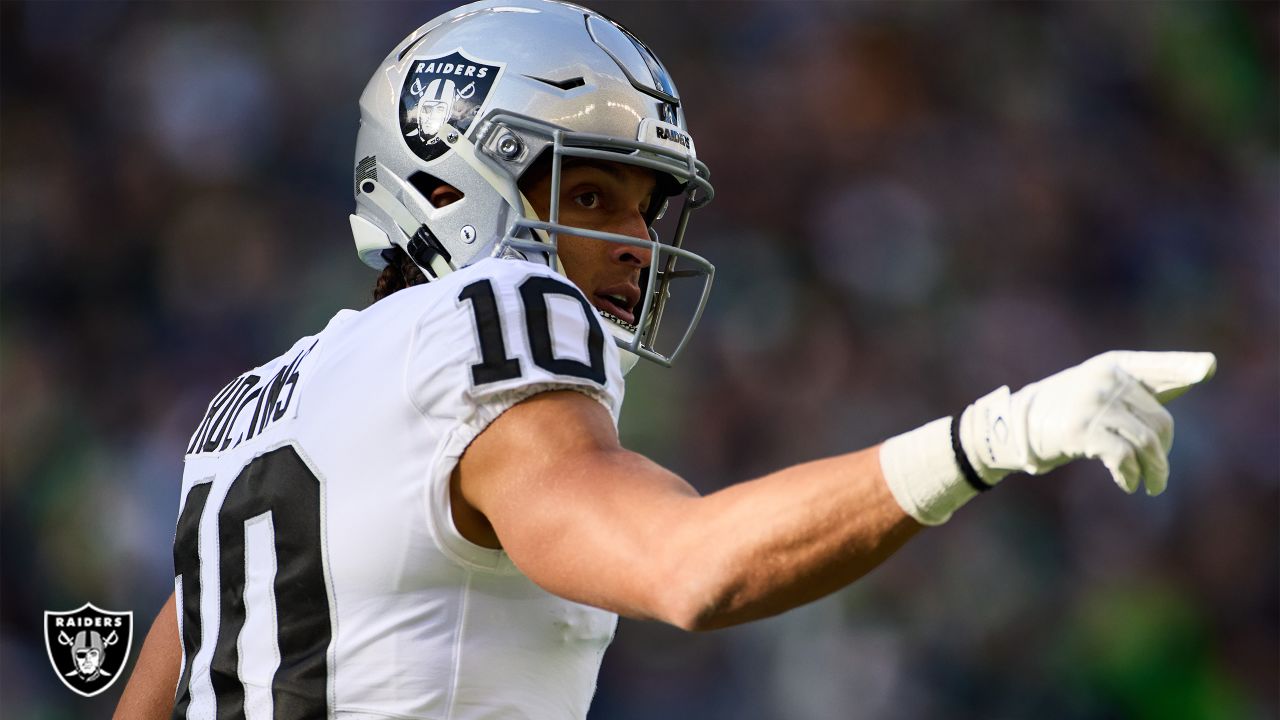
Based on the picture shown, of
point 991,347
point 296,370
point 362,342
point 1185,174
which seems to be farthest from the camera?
point 1185,174

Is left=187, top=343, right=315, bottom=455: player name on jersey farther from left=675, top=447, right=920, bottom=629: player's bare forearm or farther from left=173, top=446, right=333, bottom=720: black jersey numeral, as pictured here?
left=675, top=447, right=920, bottom=629: player's bare forearm

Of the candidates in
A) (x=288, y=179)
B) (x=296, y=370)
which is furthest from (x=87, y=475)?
(x=296, y=370)

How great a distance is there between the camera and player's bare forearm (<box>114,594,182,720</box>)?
238 cm

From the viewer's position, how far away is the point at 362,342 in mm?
2004

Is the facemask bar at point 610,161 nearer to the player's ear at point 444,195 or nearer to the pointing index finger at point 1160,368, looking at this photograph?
the player's ear at point 444,195

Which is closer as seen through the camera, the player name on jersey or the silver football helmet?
the player name on jersey

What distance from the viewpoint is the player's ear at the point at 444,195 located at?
2.53 m

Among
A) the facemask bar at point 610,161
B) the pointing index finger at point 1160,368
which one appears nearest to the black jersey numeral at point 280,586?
the facemask bar at point 610,161

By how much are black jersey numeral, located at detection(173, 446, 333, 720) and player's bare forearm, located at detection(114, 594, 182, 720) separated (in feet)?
0.70

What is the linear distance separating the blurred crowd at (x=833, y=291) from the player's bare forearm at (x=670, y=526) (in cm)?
370

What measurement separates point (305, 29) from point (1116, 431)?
5095mm

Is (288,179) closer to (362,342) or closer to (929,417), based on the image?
(929,417)

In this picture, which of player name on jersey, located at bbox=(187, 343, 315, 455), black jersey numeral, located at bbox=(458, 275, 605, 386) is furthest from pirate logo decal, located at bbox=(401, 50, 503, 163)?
black jersey numeral, located at bbox=(458, 275, 605, 386)

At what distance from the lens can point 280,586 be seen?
1.94 m
